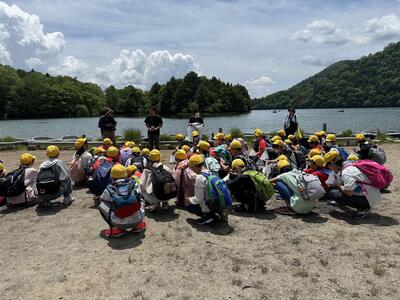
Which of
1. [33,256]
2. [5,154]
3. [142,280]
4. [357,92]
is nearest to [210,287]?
[142,280]

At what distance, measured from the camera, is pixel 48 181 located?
6.65 meters

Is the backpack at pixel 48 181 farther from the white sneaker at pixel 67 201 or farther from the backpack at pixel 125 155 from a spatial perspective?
the backpack at pixel 125 155

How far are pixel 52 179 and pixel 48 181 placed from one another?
8 cm

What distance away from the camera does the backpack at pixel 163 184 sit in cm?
619

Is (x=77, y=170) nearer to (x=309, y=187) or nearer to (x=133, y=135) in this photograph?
(x=309, y=187)

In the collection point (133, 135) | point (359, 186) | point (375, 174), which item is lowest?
point (359, 186)

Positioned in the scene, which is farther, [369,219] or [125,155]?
[125,155]

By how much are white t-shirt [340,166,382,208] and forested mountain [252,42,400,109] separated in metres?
112

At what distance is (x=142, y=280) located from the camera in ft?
13.5

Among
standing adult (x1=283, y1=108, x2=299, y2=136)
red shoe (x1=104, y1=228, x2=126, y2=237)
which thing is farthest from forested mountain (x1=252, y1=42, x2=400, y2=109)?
red shoe (x1=104, y1=228, x2=126, y2=237)

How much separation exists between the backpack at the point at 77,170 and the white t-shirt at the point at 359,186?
5564 mm

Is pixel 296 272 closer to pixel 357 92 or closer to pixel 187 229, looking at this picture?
pixel 187 229

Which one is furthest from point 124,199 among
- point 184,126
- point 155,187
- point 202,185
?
point 184,126

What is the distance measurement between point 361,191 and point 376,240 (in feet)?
3.48
